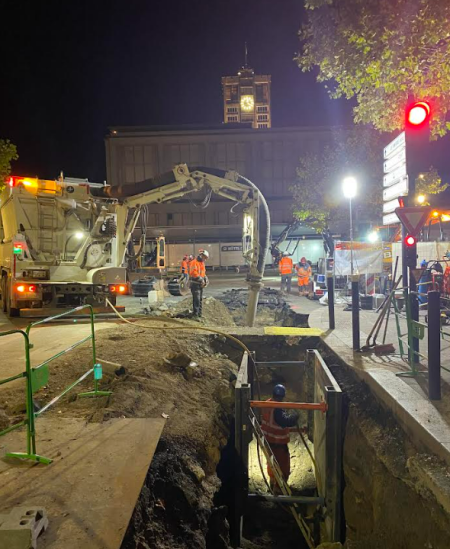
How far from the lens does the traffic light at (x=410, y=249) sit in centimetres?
543

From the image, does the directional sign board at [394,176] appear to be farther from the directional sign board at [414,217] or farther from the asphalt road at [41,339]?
the asphalt road at [41,339]

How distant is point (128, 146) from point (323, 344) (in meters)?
37.4

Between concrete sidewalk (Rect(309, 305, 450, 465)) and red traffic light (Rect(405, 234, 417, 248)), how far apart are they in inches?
68.5

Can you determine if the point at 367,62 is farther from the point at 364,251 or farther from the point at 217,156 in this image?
the point at 217,156

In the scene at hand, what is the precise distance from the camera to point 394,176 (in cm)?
610

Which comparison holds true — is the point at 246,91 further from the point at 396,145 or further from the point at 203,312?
the point at 396,145

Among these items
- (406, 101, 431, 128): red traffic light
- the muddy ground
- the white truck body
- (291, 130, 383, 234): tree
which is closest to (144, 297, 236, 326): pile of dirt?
the white truck body

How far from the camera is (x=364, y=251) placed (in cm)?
1425

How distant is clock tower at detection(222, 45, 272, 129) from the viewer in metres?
62.3

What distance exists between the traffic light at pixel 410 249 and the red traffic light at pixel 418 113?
1583 millimetres

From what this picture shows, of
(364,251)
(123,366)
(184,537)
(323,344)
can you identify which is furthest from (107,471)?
(364,251)

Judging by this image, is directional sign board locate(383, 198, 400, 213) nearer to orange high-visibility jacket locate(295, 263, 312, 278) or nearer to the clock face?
orange high-visibility jacket locate(295, 263, 312, 278)

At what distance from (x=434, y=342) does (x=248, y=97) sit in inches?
2592

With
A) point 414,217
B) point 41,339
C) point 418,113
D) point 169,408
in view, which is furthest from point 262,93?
point 169,408
